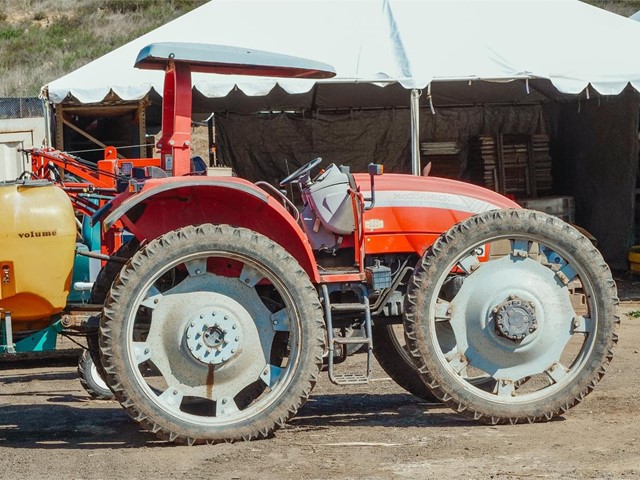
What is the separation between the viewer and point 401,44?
43.0 feet

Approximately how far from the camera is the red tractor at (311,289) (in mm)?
6102

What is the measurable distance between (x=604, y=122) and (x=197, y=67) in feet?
37.9

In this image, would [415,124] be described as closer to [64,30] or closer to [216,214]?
[216,214]

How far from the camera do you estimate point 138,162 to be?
11109mm

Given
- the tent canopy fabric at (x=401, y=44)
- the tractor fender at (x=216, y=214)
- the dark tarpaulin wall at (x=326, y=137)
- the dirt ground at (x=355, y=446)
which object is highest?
the tent canopy fabric at (x=401, y=44)

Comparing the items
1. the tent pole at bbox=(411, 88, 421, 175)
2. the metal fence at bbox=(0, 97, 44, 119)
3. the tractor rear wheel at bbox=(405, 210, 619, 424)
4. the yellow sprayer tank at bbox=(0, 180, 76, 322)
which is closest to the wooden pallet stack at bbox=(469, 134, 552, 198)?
the tent pole at bbox=(411, 88, 421, 175)

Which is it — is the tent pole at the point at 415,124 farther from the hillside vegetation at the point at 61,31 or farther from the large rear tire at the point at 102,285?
the hillside vegetation at the point at 61,31

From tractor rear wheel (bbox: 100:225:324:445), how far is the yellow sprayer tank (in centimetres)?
36

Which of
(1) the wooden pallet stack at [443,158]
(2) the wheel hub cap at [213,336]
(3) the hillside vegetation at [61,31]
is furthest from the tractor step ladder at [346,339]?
(3) the hillside vegetation at [61,31]

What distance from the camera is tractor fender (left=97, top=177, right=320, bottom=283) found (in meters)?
6.30

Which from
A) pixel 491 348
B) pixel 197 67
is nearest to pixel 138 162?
pixel 197 67

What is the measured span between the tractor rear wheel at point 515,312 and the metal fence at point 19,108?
11329 mm

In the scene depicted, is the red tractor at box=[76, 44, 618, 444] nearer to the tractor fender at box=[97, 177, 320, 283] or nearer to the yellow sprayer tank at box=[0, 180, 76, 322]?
the tractor fender at box=[97, 177, 320, 283]

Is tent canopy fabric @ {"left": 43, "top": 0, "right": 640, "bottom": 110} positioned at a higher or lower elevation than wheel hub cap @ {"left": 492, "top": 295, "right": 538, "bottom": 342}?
higher
